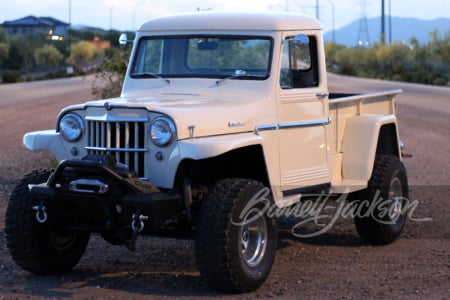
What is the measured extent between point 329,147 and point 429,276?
64.6 inches

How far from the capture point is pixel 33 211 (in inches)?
292

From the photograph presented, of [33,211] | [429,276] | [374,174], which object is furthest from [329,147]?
[33,211]

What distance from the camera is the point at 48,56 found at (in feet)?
284

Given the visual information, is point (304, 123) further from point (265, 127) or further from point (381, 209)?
point (381, 209)

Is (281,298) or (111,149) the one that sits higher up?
(111,149)

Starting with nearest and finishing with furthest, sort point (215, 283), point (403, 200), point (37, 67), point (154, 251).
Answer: point (215, 283)
point (154, 251)
point (403, 200)
point (37, 67)

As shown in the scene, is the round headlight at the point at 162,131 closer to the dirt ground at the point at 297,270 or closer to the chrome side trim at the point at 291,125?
the chrome side trim at the point at 291,125

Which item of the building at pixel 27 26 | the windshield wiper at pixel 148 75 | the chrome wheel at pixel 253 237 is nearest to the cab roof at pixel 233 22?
the windshield wiper at pixel 148 75

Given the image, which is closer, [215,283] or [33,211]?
[215,283]

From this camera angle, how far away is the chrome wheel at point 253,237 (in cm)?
719

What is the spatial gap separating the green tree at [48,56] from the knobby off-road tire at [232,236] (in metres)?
80.2

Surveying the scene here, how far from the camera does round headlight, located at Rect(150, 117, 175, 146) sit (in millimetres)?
6918

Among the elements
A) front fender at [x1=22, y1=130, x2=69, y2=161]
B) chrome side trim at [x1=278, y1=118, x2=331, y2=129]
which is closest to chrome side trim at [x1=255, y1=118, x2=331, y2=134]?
chrome side trim at [x1=278, y1=118, x2=331, y2=129]

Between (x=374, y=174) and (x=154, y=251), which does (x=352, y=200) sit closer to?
(x=374, y=174)
